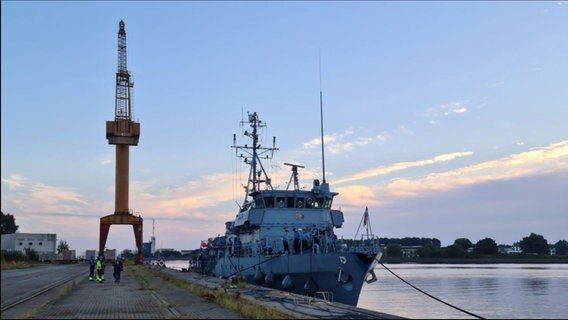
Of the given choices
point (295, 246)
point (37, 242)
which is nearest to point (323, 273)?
point (295, 246)

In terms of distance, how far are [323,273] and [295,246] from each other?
3.49 m

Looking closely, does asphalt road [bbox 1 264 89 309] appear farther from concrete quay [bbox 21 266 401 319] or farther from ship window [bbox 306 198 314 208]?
ship window [bbox 306 198 314 208]

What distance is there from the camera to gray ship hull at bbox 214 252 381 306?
26266 mm

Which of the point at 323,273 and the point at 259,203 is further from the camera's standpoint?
the point at 259,203

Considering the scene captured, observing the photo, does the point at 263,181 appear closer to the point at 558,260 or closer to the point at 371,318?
the point at 371,318

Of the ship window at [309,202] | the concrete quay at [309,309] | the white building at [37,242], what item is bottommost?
the concrete quay at [309,309]

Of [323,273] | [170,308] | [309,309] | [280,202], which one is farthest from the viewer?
[280,202]

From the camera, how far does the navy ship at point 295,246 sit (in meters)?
26.5


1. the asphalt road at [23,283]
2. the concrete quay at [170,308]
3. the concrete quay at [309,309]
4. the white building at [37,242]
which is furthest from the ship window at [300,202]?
the white building at [37,242]

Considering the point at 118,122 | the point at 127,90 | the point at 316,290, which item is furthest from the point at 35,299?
the point at 127,90

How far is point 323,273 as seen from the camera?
2728 centimetres

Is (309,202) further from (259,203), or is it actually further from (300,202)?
(259,203)

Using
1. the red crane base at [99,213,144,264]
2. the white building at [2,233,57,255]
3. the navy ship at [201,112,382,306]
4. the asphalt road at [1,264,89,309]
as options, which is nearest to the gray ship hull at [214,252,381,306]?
the navy ship at [201,112,382,306]

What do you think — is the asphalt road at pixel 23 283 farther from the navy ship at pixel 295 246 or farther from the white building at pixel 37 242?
the white building at pixel 37 242
